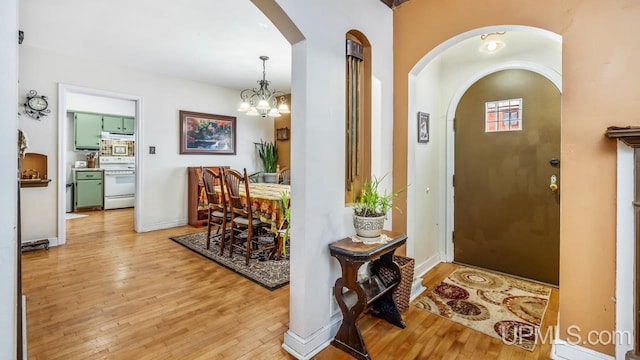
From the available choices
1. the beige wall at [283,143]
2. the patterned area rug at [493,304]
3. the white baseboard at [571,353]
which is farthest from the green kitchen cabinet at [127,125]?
the white baseboard at [571,353]

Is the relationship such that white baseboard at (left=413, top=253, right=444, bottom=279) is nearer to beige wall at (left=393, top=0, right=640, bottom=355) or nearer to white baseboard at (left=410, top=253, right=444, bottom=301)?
white baseboard at (left=410, top=253, right=444, bottom=301)

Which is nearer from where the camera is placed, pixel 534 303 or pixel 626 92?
pixel 626 92

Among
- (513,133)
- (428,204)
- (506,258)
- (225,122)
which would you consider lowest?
(506,258)

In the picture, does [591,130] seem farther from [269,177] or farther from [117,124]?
[117,124]

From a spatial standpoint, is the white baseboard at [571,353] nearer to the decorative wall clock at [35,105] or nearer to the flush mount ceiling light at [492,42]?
the flush mount ceiling light at [492,42]

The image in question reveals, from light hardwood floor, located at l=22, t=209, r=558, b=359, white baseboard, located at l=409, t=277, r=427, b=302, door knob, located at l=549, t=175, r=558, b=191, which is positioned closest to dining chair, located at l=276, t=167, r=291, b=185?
light hardwood floor, located at l=22, t=209, r=558, b=359

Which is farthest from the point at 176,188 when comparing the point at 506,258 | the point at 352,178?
the point at 506,258

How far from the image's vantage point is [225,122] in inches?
217

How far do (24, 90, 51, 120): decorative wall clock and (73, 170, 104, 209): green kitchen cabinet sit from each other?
9.99 ft

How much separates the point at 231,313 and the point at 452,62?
3.29 m

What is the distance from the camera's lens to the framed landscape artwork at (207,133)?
503 cm

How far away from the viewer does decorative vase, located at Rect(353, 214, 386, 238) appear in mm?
1858

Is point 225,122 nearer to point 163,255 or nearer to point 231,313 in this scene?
point 163,255

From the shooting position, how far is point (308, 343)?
1726mm
